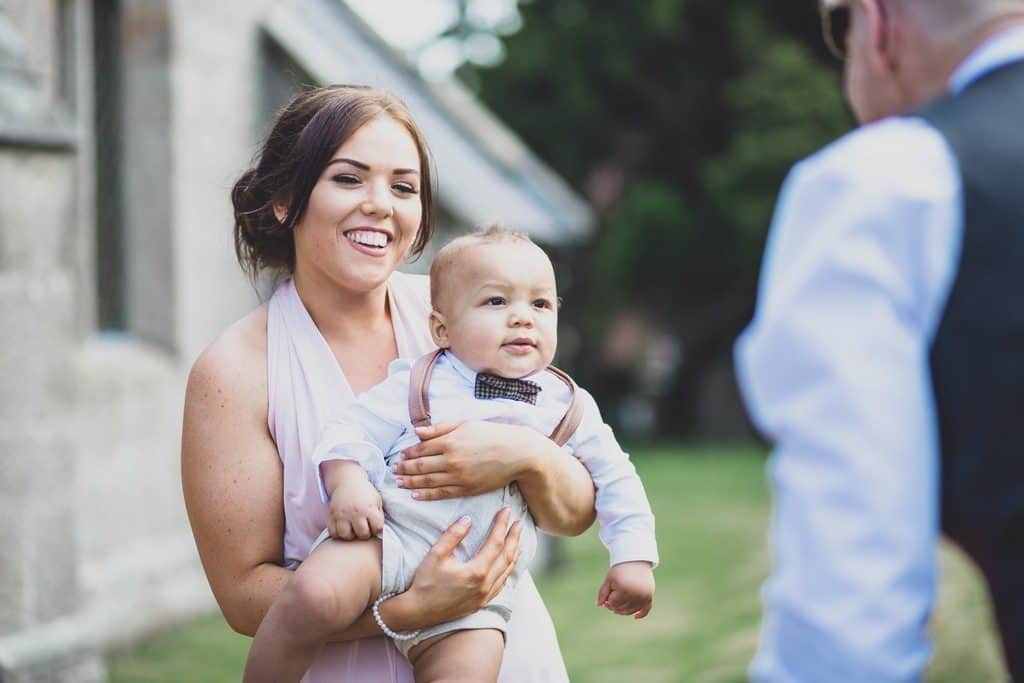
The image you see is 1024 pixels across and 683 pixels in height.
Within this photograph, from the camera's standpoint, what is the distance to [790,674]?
1677 millimetres

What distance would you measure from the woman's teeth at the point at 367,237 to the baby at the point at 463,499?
135 millimetres

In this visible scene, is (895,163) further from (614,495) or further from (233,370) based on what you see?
(233,370)

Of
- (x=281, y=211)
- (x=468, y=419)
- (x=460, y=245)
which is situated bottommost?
(x=468, y=419)

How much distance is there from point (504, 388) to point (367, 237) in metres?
0.44

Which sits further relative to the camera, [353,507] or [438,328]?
[438,328]

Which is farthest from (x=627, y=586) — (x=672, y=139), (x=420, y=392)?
(x=672, y=139)

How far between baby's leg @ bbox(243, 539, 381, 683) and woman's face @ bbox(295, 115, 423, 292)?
0.63m

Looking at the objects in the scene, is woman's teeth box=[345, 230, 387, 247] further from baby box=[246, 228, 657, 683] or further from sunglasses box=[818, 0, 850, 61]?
sunglasses box=[818, 0, 850, 61]

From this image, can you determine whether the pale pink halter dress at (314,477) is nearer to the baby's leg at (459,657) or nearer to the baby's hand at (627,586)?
the baby's leg at (459,657)

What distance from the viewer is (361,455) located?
2.62m

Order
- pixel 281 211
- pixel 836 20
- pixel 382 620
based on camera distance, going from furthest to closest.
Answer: pixel 281 211 < pixel 382 620 < pixel 836 20

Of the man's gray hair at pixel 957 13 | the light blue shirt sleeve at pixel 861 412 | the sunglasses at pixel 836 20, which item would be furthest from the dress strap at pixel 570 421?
the man's gray hair at pixel 957 13

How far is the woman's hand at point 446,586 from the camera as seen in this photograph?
2.55m

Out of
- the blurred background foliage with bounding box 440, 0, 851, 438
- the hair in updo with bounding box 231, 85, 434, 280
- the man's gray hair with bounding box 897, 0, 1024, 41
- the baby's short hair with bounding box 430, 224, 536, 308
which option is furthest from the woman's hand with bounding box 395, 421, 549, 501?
the blurred background foliage with bounding box 440, 0, 851, 438
